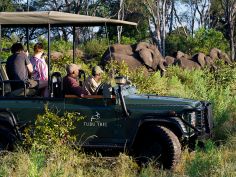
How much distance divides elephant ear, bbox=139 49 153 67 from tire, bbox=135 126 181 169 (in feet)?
72.8

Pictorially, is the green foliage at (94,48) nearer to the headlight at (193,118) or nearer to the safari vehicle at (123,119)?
the safari vehicle at (123,119)

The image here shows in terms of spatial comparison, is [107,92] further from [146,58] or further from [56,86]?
[146,58]

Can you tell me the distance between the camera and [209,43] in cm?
4628

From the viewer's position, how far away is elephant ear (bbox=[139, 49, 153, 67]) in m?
31.0

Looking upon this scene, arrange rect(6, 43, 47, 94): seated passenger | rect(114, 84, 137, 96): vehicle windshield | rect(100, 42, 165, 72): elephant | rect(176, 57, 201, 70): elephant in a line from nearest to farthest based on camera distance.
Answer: rect(114, 84, 137, 96): vehicle windshield → rect(6, 43, 47, 94): seated passenger → rect(100, 42, 165, 72): elephant → rect(176, 57, 201, 70): elephant

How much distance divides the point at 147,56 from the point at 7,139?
2286cm

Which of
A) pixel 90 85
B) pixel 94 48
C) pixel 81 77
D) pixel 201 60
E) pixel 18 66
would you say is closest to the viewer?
Answer: pixel 90 85

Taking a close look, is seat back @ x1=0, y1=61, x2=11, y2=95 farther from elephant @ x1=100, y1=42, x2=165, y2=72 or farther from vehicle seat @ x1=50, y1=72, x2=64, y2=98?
elephant @ x1=100, y1=42, x2=165, y2=72

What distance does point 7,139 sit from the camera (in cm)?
901

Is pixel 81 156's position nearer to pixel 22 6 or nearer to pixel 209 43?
pixel 209 43

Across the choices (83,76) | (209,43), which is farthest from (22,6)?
(83,76)

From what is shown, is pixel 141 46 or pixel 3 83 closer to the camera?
pixel 3 83

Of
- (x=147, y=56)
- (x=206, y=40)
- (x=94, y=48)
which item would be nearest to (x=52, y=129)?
(x=147, y=56)

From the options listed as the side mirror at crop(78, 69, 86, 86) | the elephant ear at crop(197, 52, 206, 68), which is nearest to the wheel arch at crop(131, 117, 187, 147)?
the side mirror at crop(78, 69, 86, 86)
